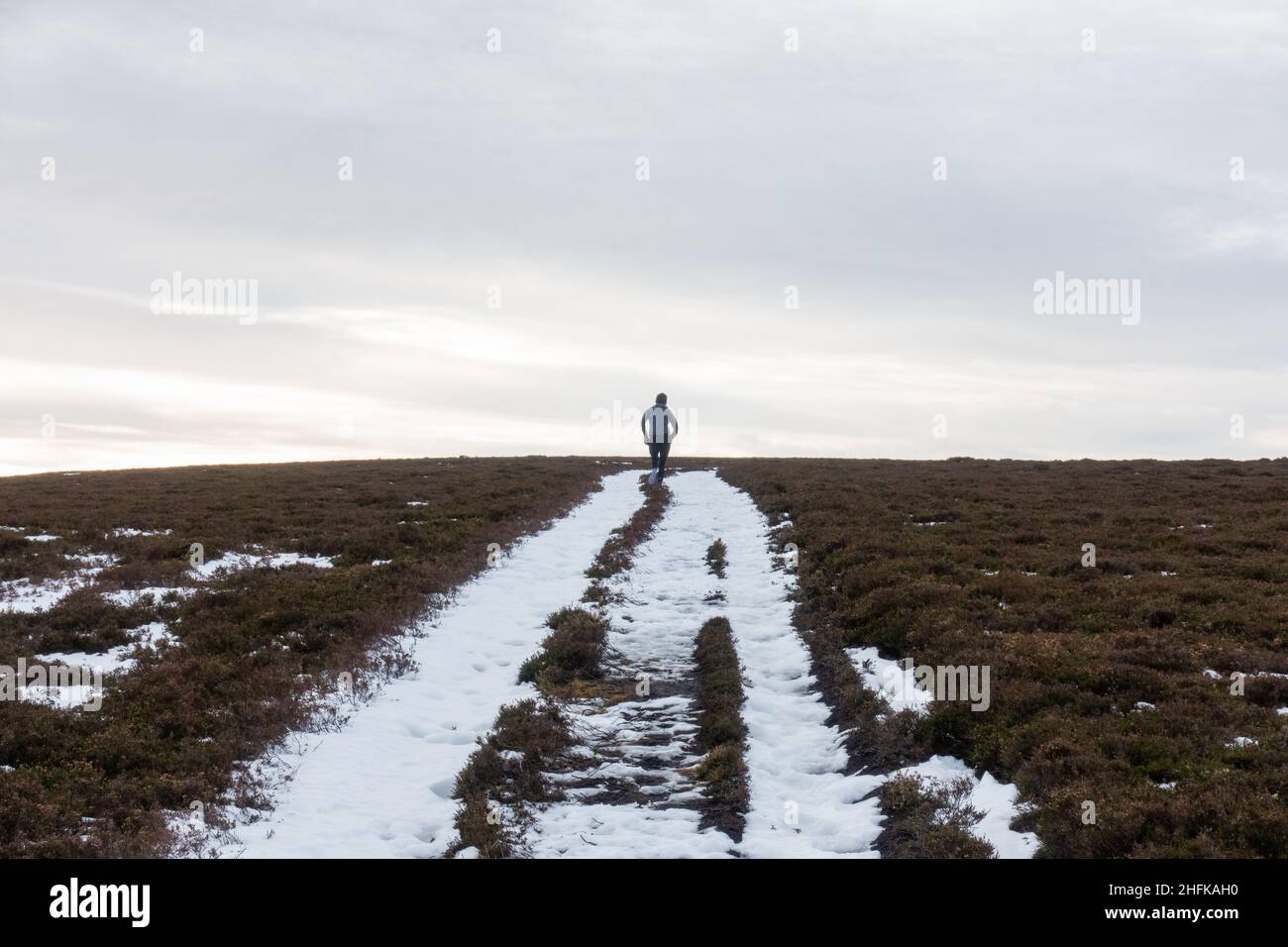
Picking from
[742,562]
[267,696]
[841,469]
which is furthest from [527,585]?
[841,469]

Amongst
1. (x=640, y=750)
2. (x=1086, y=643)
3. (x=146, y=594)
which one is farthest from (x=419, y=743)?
(x=1086, y=643)

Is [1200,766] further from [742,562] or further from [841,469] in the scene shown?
[841,469]

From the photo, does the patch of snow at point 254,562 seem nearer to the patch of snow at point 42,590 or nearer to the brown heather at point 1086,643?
the patch of snow at point 42,590

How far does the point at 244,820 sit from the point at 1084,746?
801cm

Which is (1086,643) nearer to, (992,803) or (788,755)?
(992,803)

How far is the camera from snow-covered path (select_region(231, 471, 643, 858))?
821 cm

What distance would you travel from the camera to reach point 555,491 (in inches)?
1266

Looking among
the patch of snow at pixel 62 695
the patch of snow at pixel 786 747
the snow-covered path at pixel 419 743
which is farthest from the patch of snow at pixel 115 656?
the patch of snow at pixel 786 747

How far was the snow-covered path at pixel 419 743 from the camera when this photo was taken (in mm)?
8211

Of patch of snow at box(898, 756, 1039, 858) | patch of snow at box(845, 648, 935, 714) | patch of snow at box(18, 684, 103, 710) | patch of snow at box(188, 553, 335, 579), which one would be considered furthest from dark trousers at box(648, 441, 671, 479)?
patch of snow at box(898, 756, 1039, 858)

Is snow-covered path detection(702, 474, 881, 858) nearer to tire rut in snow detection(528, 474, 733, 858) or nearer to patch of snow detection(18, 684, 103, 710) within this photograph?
tire rut in snow detection(528, 474, 733, 858)

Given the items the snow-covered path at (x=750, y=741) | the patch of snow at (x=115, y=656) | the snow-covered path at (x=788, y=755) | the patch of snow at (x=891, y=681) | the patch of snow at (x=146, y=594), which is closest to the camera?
the snow-covered path at (x=750, y=741)

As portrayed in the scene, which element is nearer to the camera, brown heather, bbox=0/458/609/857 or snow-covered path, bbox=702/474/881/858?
snow-covered path, bbox=702/474/881/858

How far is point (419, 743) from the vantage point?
10.6 meters
